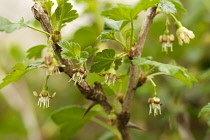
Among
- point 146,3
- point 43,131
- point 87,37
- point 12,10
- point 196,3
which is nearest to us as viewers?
point 146,3

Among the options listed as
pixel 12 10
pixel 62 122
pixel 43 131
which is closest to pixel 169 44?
pixel 62 122

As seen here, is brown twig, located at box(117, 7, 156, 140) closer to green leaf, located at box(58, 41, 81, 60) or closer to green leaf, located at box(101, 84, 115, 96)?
green leaf, located at box(101, 84, 115, 96)

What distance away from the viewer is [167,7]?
1.03 metres

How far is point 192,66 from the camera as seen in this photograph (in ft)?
8.00

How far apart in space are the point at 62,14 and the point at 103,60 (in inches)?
8.6

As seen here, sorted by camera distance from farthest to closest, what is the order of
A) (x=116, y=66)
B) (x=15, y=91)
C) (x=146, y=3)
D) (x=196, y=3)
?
(x=15, y=91) < (x=196, y=3) < (x=116, y=66) < (x=146, y=3)

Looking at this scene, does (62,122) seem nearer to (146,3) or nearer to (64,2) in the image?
(64,2)

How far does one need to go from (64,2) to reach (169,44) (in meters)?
0.47

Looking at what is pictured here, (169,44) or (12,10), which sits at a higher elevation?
(12,10)

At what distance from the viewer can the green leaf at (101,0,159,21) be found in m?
0.95

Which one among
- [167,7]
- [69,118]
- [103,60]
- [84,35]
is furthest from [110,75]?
[84,35]

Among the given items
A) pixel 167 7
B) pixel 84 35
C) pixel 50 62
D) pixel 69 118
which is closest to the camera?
pixel 50 62

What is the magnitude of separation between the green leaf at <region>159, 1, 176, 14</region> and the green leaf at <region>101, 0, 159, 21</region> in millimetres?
67

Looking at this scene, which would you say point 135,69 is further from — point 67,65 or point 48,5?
point 48,5
